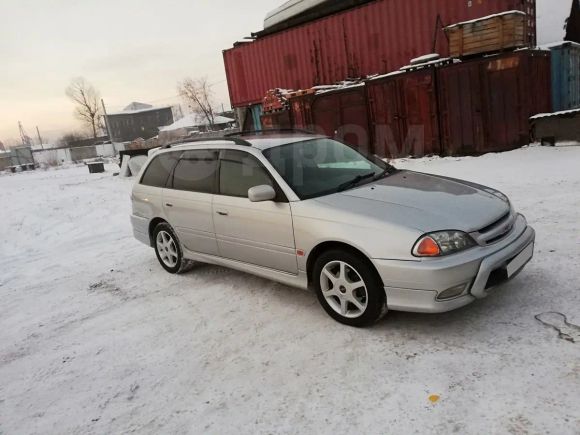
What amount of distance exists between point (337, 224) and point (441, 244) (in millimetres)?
752

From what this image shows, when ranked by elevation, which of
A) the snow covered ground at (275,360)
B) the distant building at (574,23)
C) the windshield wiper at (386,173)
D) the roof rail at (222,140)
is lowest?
the snow covered ground at (275,360)

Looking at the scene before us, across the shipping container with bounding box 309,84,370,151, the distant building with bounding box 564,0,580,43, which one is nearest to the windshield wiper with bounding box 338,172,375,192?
the shipping container with bounding box 309,84,370,151

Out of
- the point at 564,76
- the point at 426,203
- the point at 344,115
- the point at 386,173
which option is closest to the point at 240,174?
the point at 386,173

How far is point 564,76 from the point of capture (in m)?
10.6

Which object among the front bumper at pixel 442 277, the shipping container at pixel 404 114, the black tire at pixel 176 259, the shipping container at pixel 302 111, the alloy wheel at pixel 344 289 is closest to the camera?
the front bumper at pixel 442 277

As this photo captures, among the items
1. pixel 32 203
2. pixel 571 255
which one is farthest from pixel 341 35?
pixel 571 255

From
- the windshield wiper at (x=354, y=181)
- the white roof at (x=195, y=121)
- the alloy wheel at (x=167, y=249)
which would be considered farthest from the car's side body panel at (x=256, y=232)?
the white roof at (x=195, y=121)

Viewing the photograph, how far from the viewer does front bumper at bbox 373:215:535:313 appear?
2.83m

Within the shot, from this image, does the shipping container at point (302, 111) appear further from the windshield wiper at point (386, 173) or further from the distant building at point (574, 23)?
the distant building at point (574, 23)

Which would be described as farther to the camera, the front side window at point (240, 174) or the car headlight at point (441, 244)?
the front side window at point (240, 174)

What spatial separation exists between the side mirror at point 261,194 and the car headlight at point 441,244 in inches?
50.3

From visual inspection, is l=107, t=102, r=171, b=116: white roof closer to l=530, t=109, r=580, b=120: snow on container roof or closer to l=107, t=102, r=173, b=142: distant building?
l=107, t=102, r=173, b=142: distant building

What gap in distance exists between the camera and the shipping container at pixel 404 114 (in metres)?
10.6

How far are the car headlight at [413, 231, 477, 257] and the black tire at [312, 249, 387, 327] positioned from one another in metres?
0.37
